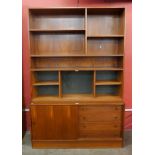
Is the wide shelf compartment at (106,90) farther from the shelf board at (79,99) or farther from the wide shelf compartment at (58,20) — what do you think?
the wide shelf compartment at (58,20)

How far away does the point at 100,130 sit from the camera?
2891 mm

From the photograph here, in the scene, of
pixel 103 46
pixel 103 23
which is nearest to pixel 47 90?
pixel 103 46

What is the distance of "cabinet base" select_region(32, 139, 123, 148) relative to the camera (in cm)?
292

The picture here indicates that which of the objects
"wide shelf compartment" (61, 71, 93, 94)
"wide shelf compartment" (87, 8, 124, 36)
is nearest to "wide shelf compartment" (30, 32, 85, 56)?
"wide shelf compartment" (87, 8, 124, 36)

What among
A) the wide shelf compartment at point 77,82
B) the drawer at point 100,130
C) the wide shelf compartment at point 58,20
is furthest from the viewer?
the wide shelf compartment at point 77,82

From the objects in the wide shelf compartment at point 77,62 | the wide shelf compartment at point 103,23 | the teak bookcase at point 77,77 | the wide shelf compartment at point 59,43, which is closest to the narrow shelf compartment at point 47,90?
the teak bookcase at point 77,77

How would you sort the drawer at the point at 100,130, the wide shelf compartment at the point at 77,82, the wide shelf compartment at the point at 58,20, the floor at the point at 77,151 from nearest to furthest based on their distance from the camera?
the floor at the point at 77,151, the drawer at the point at 100,130, the wide shelf compartment at the point at 58,20, the wide shelf compartment at the point at 77,82

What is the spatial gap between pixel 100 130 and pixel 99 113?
0.27 metres

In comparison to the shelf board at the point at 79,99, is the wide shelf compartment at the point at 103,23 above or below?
above

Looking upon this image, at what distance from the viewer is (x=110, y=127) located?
2.89 m

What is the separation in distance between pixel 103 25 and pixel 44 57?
3.69ft

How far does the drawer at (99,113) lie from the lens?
9.39ft
